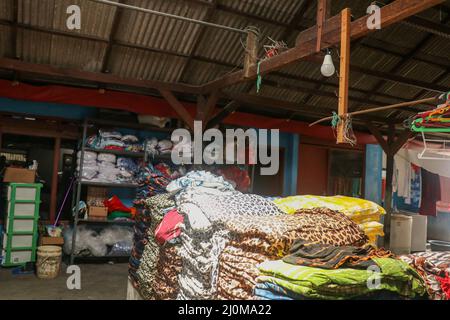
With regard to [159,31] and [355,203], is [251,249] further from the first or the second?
[159,31]

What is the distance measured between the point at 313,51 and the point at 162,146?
150 inches

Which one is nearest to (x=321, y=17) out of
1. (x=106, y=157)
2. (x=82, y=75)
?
(x=82, y=75)

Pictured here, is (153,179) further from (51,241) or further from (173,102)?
(51,241)

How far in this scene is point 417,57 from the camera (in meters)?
6.58

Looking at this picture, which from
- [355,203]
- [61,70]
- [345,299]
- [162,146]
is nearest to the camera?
[345,299]

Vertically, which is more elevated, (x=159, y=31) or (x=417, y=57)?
(x=417, y=57)

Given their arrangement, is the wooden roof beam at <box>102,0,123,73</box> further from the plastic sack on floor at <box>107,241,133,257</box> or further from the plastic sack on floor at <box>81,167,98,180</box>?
the plastic sack on floor at <box>107,241,133,257</box>

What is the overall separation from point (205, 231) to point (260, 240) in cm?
51

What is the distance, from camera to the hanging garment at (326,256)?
1.52m

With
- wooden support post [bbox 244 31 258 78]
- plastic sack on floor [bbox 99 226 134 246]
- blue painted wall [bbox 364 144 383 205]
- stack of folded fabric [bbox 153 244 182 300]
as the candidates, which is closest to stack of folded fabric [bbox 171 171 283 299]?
stack of folded fabric [bbox 153 244 182 300]

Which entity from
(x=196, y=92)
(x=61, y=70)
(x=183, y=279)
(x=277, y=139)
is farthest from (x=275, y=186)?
(x=183, y=279)

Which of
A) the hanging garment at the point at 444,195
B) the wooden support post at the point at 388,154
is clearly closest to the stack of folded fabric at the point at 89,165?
the wooden support post at the point at 388,154

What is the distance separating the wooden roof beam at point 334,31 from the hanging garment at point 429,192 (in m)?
5.74

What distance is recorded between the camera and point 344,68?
9.27 feet
